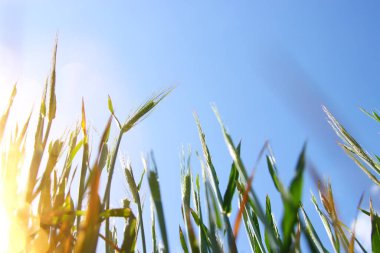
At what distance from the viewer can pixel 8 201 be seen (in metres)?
0.66

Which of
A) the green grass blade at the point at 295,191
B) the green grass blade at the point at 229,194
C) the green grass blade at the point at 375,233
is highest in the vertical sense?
the green grass blade at the point at 229,194

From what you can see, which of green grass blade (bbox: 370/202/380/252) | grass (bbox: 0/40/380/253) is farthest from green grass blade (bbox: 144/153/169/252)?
green grass blade (bbox: 370/202/380/252)

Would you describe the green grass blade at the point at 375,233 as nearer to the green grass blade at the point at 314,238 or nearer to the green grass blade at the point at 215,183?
the green grass blade at the point at 314,238

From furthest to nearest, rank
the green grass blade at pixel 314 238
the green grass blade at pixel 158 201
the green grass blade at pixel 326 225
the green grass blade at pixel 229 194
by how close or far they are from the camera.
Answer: the green grass blade at pixel 326 225, the green grass blade at pixel 314 238, the green grass blade at pixel 229 194, the green grass blade at pixel 158 201

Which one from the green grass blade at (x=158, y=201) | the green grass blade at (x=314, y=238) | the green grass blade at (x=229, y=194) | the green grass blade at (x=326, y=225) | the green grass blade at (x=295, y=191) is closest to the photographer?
the green grass blade at (x=295, y=191)

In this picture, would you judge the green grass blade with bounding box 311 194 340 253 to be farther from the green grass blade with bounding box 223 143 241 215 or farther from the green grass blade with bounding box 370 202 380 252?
the green grass blade with bounding box 223 143 241 215

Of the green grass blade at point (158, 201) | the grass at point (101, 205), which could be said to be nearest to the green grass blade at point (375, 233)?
the grass at point (101, 205)

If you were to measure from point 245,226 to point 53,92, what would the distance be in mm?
496

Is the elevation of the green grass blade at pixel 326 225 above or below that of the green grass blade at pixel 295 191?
above

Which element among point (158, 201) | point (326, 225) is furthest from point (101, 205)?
point (326, 225)

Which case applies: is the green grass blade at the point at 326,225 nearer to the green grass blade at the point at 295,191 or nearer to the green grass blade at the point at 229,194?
the green grass blade at the point at 229,194

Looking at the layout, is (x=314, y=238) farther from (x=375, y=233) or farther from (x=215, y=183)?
(x=215, y=183)

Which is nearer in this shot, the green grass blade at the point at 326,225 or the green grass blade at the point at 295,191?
the green grass blade at the point at 295,191

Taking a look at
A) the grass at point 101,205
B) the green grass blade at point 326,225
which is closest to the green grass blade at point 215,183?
the grass at point 101,205
